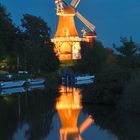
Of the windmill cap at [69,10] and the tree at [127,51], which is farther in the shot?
the windmill cap at [69,10]

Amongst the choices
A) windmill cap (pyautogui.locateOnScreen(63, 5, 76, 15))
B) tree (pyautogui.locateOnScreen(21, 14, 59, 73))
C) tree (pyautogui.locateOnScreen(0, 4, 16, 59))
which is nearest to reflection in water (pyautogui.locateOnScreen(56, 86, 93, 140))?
tree (pyautogui.locateOnScreen(0, 4, 16, 59))

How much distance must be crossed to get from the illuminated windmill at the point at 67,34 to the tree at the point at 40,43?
1189 inches

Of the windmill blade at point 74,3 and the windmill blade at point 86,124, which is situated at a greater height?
the windmill blade at point 74,3

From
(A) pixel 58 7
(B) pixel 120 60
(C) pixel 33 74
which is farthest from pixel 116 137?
(A) pixel 58 7

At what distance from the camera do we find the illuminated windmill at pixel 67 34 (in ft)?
409

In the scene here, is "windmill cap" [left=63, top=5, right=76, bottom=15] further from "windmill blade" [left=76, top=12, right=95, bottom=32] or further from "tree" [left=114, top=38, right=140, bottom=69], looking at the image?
"tree" [left=114, top=38, right=140, bottom=69]

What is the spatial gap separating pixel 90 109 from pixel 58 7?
100890mm

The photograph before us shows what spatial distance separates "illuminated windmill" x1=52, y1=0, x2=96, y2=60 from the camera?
4909 inches

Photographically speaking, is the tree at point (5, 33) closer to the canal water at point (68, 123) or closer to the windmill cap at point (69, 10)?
the windmill cap at point (69, 10)

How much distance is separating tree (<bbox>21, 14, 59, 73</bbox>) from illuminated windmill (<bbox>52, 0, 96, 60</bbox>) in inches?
1189

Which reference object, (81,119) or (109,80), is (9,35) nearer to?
(109,80)

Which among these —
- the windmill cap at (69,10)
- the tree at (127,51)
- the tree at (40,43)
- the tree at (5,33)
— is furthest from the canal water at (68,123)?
the windmill cap at (69,10)

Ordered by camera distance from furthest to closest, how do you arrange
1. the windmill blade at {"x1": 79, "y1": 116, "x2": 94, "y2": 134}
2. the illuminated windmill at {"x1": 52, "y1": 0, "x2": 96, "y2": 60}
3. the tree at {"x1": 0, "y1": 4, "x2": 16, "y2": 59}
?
the illuminated windmill at {"x1": 52, "y1": 0, "x2": 96, "y2": 60}
the tree at {"x1": 0, "y1": 4, "x2": 16, "y2": 59}
the windmill blade at {"x1": 79, "y1": 116, "x2": 94, "y2": 134}

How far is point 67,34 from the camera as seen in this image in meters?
128
